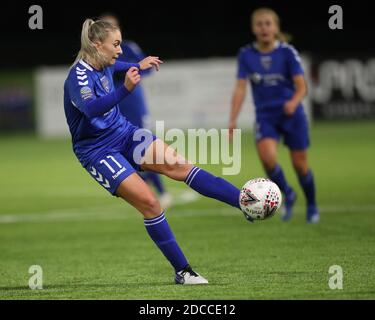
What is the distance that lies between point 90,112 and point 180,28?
2559 cm

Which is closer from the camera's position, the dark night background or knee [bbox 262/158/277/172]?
knee [bbox 262/158/277/172]

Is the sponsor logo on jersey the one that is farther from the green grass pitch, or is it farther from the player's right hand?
the green grass pitch

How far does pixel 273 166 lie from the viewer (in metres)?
9.54

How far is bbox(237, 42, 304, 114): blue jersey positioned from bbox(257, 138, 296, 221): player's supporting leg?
0.39m

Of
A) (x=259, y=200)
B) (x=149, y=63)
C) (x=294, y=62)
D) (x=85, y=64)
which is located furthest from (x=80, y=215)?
(x=259, y=200)

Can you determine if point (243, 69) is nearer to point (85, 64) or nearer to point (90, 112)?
point (85, 64)

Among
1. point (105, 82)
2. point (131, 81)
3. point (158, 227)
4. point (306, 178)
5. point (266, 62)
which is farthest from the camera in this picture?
point (306, 178)

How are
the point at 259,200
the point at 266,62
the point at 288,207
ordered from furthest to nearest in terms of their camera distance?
the point at 288,207 < the point at 266,62 < the point at 259,200

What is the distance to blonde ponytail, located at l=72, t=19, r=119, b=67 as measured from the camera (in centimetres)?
627

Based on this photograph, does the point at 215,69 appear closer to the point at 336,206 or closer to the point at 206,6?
the point at 206,6

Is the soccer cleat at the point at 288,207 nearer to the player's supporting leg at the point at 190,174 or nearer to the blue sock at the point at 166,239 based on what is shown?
the player's supporting leg at the point at 190,174

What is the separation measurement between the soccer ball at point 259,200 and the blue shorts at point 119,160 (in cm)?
81

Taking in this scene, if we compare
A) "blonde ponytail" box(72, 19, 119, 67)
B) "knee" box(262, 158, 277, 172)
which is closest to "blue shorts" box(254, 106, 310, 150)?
"knee" box(262, 158, 277, 172)

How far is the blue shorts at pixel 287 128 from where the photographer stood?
9539 millimetres
